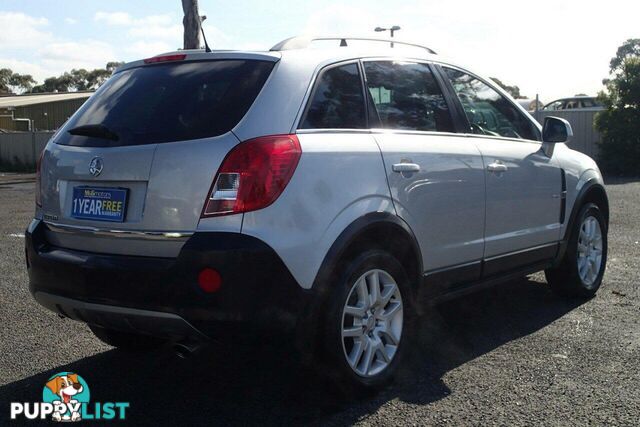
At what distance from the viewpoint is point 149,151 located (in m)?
3.59

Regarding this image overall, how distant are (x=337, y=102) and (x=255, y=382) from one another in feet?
5.17

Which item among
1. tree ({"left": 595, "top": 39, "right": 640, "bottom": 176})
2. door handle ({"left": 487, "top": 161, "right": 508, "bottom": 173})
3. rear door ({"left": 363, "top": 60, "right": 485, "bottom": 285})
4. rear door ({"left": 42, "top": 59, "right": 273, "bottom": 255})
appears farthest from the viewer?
tree ({"left": 595, "top": 39, "right": 640, "bottom": 176})

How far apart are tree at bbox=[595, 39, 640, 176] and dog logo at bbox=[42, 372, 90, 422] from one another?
17.7m

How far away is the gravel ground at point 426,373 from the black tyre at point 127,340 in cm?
7

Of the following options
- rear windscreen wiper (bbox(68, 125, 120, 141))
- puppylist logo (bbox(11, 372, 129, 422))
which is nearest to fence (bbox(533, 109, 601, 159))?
rear windscreen wiper (bbox(68, 125, 120, 141))

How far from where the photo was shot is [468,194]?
4609mm

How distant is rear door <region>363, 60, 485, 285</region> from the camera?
4152mm

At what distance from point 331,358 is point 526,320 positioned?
2189 mm

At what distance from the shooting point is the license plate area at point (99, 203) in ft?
11.9

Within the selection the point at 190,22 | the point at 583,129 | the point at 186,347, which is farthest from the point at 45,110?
A: the point at 186,347

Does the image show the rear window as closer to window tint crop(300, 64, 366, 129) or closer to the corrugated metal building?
window tint crop(300, 64, 366, 129)

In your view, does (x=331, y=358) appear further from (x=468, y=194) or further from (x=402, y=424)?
(x=468, y=194)

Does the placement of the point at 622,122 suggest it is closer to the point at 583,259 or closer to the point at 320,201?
the point at 583,259

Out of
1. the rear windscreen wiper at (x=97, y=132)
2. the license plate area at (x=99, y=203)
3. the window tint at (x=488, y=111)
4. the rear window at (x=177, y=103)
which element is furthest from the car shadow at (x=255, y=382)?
the window tint at (x=488, y=111)
